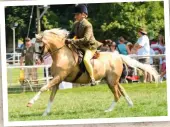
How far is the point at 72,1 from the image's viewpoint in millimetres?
8102

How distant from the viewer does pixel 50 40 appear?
8.12m

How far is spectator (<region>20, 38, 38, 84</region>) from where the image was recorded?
26.8 feet

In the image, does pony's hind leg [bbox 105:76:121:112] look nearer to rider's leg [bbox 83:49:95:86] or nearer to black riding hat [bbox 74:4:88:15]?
rider's leg [bbox 83:49:95:86]

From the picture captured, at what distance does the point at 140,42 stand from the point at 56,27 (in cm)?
100

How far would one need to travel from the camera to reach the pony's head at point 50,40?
810 cm

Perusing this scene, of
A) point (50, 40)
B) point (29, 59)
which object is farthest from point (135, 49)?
point (29, 59)

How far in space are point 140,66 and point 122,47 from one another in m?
0.33

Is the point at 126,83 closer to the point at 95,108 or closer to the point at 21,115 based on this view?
the point at 95,108

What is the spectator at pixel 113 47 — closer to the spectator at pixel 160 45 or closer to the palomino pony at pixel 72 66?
the palomino pony at pixel 72 66

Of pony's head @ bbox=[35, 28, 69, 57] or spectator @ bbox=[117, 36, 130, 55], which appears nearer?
pony's head @ bbox=[35, 28, 69, 57]

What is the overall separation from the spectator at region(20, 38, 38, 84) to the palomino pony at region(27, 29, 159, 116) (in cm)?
13

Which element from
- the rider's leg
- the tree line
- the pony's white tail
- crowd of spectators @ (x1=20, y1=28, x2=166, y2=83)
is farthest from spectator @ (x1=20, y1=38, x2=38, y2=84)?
the pony's white tail

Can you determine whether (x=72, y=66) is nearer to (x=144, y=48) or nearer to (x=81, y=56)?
(x=81, y=56)

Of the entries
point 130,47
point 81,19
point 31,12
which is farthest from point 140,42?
point 31,12
